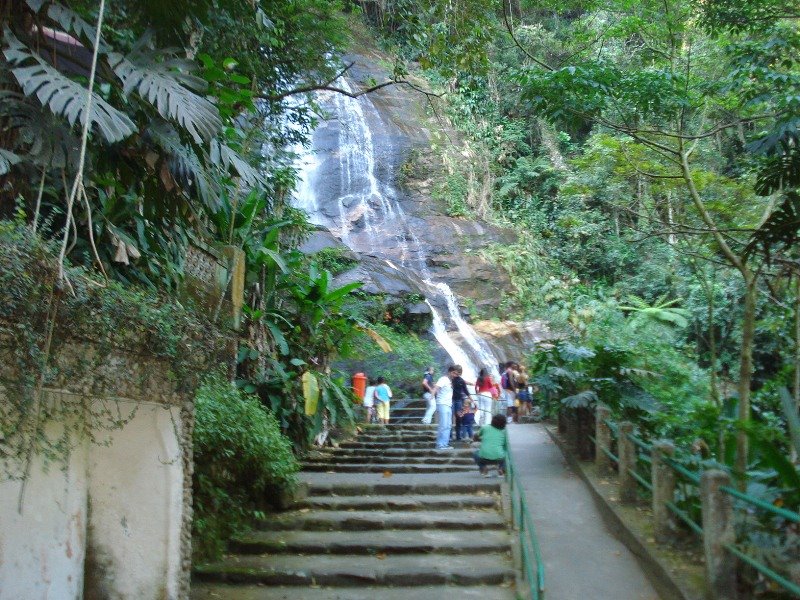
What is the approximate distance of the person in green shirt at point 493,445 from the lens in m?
10.5

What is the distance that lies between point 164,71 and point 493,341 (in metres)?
18.5

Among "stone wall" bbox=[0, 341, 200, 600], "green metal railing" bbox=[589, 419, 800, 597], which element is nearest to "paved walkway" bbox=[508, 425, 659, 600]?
"green metal railing" bbox=[589, 419, 800, 597]

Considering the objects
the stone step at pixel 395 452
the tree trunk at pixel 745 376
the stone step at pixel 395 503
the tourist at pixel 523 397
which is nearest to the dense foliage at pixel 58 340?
the stone step at pixel 395 503

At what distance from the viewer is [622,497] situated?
873 cm

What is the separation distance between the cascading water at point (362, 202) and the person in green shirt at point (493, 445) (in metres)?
12.6

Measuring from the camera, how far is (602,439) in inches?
399

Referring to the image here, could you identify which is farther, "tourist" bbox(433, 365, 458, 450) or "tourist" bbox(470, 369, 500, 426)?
"tourist" bbox(470, 369, 500, 426)

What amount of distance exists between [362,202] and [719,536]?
23362mm

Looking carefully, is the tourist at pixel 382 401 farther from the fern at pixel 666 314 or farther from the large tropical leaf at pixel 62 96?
the large tropical leaf at pixel 62 96

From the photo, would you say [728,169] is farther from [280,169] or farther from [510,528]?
[510,528]

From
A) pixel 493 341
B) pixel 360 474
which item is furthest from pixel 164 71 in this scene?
pixel 493 341

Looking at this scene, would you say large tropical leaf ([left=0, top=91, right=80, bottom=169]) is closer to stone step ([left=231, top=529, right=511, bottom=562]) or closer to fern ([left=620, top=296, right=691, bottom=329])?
stone step ([left=231, top=529, right=511, bottom=562])

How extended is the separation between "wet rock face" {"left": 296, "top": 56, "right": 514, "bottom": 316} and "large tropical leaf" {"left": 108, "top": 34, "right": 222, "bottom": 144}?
1625 centimetres

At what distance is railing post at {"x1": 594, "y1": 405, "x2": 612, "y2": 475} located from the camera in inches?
396
